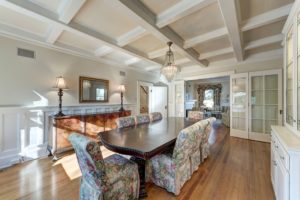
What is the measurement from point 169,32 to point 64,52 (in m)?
2.61

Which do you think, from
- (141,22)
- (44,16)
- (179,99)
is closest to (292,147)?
(141,22)

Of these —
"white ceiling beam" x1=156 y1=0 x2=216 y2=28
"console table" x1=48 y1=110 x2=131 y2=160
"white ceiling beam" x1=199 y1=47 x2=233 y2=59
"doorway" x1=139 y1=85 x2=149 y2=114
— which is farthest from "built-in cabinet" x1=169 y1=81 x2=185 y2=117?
"white ceiling beam" x1=156 y1=0 x2=216 y2=28

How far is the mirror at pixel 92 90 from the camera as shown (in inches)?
155

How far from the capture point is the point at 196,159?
8.61 ft

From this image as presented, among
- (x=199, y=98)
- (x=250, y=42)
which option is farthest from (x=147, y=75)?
(x=199, y=98)

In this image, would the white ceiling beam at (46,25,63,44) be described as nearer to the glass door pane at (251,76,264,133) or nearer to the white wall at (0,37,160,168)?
the white wall at (0,37,160,168)

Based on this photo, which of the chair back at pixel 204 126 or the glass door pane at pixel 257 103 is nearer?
the chair back at pixel 204 126

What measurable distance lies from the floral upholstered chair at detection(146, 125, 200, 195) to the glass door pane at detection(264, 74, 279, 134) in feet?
11.9

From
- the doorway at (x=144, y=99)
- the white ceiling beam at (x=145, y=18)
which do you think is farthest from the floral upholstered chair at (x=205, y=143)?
the doorway at (x=144, y=99)

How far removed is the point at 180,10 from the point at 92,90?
10.2ft

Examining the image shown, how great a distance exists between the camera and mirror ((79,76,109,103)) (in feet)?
12.9

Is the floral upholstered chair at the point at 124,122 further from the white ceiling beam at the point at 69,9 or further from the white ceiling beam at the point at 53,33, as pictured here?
the white ceiling beam at the point at 53,33

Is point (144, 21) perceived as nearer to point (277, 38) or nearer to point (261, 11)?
point (261, 11)

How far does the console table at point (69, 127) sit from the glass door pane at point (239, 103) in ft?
13.8
